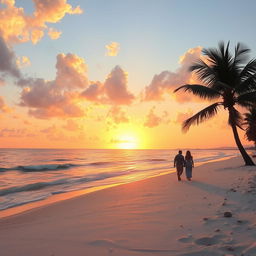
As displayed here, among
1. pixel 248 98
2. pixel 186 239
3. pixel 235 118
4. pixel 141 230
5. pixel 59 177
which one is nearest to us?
pixel 186 239

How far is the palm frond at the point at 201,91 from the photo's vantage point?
17.0 meters

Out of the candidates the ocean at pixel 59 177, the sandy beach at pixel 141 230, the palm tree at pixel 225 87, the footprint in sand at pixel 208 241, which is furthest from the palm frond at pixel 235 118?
the footprint in sand at pixel 208 241

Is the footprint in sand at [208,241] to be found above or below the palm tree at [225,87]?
below

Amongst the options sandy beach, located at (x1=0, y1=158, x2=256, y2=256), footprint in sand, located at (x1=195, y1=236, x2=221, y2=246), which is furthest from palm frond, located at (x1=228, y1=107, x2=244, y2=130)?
footprint in sand, located at (x1=195, y1=236, x2=221, y2=246)

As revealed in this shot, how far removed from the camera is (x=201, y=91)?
17047 millimetres

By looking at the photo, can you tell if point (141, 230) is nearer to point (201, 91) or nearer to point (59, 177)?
point (201, 91)

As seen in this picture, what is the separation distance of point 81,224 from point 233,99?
1500 centimetres

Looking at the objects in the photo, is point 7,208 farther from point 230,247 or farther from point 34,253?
point 230,247

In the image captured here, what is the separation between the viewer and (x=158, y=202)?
7184 mm

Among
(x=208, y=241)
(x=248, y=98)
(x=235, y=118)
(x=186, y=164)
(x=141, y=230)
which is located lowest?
(x=141, y=230)

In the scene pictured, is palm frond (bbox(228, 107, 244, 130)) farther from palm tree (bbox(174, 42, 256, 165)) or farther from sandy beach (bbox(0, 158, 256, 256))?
sandy beach (bbox(0, 158, 256, 256))

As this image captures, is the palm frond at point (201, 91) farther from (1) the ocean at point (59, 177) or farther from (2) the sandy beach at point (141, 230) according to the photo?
(2) the sandy beach at point (141, 230)

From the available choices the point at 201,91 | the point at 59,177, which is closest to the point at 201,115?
the point at 201,91

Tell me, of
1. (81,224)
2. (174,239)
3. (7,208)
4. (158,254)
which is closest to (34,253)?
(81,224)
